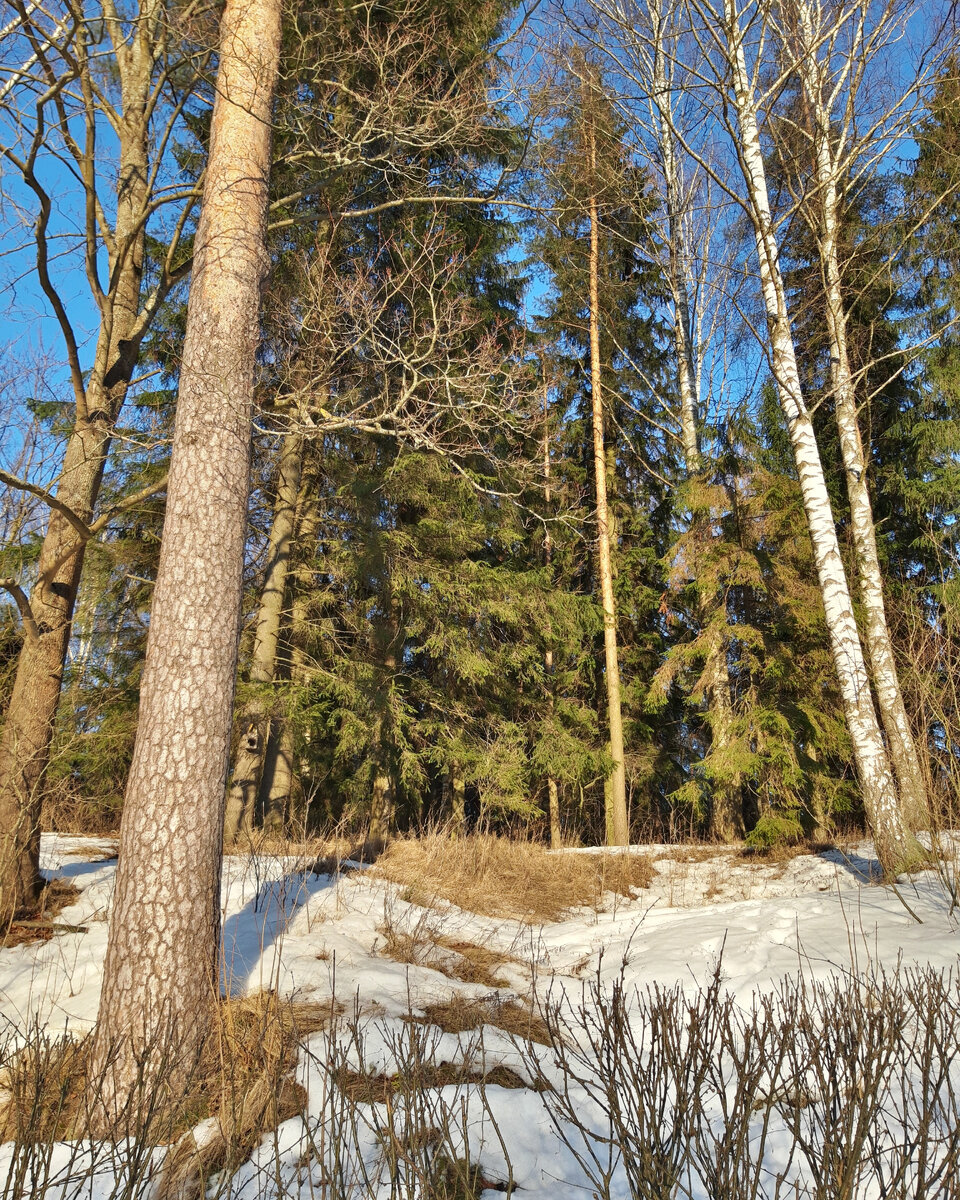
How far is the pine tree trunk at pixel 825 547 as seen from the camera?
6.08m

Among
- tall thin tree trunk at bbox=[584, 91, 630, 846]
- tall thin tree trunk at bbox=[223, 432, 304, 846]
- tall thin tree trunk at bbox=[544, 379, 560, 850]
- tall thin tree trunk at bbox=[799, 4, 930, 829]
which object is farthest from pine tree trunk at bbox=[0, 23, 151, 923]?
tall thin tree trunk at bbox=[544, 379, 560, 850]

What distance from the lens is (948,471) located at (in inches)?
446

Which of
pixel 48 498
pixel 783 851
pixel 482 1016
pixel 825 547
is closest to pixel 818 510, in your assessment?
pixel 825 547

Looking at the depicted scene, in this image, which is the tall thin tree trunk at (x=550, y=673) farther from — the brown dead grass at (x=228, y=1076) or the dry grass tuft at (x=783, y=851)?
the brown dead grass at (x=228, y=1076)

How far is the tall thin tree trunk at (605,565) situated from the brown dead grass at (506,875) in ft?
8.09

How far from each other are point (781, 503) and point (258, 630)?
8.16 meters

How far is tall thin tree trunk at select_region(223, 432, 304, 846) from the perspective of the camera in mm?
8695

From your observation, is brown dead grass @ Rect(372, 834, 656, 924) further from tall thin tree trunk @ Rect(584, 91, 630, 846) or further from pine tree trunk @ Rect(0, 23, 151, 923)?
pine tree trunk @ Rect(0, 23, 151, 923)

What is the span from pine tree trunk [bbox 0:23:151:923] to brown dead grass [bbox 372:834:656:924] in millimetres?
2836

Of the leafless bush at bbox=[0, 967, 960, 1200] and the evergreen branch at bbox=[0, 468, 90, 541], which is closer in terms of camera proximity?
the leafless bush at bbox=[0, 967, 960, 1200]

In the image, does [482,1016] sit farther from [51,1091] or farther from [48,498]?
[48,498]

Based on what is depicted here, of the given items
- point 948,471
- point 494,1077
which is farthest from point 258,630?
point 948,471

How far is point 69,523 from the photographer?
5195mm

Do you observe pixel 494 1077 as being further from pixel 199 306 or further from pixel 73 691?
pixel 73 691
